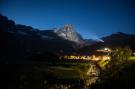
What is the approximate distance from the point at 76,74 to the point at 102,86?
28.8 metres

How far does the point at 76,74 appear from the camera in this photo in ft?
231

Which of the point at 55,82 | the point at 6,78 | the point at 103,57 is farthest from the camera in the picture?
the point at 103,57

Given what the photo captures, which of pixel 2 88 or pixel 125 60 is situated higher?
pixel 125 60

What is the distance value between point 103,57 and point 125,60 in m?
42.5

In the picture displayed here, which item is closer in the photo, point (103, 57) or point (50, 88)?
point (50, 88)

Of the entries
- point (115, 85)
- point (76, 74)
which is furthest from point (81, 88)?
point (76, 74)

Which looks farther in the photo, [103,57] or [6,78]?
[103,57]

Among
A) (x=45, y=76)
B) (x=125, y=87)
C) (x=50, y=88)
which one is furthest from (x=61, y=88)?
(x=125, y=87)

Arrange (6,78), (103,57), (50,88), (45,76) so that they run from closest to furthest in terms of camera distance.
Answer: (6,78) < (50,88) < (45,76) < (103,57)

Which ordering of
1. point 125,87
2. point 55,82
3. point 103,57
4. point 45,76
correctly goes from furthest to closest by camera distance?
point 103,57 < point 45,76 < point 55,82 < point 125,87

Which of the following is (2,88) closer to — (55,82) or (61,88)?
(61,88)

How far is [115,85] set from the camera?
39.3m

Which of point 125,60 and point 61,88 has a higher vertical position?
point 125,60

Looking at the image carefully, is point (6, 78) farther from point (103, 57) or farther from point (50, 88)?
point (103, 57)
